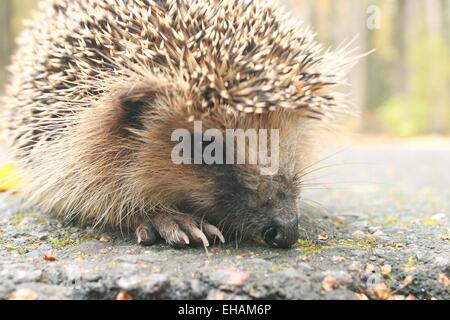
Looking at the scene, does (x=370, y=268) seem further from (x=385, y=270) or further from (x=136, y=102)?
(x=136, y=102)

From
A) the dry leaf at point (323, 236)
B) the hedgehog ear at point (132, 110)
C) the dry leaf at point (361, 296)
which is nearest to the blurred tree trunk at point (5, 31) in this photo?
the hedgehog ear at point (132, 110)

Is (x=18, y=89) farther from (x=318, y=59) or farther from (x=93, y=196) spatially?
(x=318, y=59)

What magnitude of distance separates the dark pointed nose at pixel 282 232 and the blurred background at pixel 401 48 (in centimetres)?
1855

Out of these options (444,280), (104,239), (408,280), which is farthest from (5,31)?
(444,280)

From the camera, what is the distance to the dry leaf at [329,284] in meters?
3.03

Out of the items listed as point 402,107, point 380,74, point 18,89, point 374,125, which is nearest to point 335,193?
point 18,89

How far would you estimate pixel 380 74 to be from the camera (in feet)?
126

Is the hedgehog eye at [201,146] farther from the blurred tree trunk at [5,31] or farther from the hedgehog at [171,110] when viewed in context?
the blurred tree trunk at [5,31]

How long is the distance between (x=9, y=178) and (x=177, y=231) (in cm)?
219

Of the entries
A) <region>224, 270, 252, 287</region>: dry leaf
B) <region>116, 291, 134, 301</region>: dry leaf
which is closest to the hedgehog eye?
<region>224, 270, 252, 287</region>: dry leaf

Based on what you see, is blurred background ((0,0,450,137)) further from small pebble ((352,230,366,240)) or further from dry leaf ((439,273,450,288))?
dry leaf ((439,273,450,288))

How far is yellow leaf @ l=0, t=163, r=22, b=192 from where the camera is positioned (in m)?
4.85

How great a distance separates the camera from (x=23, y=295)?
2.89 metres

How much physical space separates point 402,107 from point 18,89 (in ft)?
74.9
